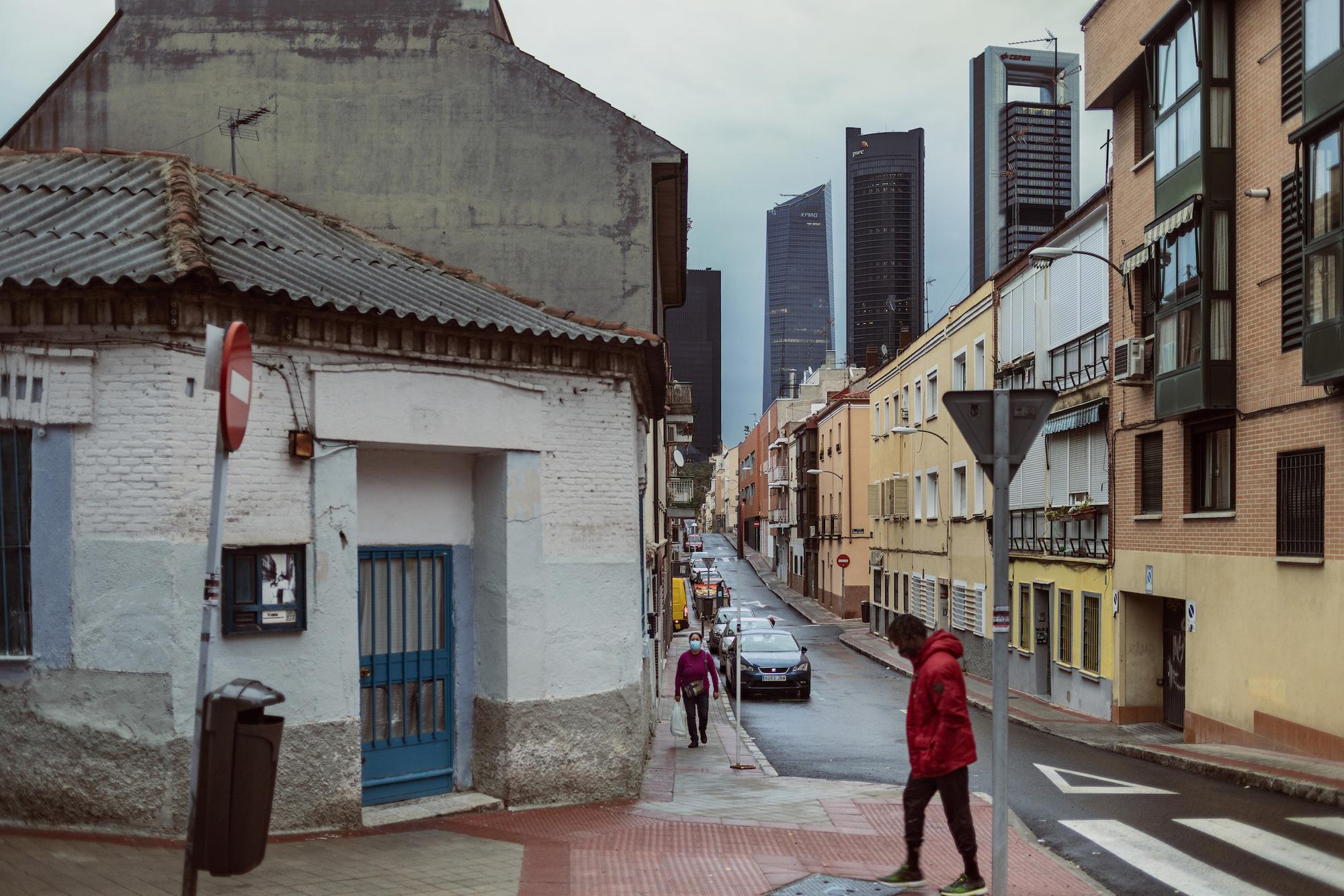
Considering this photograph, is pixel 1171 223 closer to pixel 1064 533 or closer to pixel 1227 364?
pixel 1227 364

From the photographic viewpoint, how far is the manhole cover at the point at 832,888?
7834 millimetres

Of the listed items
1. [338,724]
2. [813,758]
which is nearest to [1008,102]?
[813,758]

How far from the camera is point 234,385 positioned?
202 inches

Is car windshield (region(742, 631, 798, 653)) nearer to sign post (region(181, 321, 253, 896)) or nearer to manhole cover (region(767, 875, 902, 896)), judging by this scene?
manhole cover (region(767, 875, 902, 896))

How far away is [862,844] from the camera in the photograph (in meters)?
9.72

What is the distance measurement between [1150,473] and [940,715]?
1608 cm

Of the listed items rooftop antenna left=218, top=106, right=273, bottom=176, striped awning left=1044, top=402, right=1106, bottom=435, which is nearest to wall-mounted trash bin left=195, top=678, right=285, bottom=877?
rooftop antenna left=218, top=106, right=273, bottom=176

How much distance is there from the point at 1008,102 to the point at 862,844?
125 m

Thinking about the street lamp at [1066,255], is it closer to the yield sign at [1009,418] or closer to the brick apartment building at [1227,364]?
the brick apartment building at [1227,364]

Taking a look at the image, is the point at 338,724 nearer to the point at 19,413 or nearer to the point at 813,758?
the point at 19,413

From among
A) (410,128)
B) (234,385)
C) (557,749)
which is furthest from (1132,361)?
(234,385)

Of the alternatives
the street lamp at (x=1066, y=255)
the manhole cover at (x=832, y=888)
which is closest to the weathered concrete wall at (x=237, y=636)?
the manhole cover at (x=832, y=888)

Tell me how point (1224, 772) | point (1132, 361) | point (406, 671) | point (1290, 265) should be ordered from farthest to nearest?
1. point (1132, 361)
2. point (1290, 265)
3. point (1224, 772)
4. point (406, 671)

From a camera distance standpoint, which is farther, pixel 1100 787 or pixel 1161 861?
pixel 1100 787
